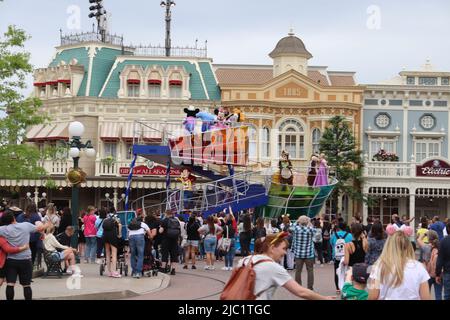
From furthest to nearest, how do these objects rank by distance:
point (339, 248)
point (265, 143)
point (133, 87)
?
point (133, 87)
point (265, 143)
point (339, 248)

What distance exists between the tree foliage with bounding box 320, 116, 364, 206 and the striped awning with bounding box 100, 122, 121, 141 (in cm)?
1103

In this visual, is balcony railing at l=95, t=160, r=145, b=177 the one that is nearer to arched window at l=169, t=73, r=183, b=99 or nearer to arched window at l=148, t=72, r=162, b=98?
arched window at l=148, t=72, r=162, b=98

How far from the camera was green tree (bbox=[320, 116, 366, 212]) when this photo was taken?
2004 inches

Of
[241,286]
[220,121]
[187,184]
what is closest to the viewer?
[241,286]

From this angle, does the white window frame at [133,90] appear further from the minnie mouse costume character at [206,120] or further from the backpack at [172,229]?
the backpack at [172,229]

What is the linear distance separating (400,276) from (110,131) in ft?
148

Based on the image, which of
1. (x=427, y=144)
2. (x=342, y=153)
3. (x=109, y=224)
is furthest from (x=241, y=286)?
(x=427, y=144)

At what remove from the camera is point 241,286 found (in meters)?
9.58

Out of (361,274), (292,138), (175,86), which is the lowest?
(361,274)

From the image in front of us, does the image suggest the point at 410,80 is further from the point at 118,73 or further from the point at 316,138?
the point at 118,73

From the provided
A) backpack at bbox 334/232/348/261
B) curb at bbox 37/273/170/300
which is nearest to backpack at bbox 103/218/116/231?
curb at bbox 37/273/170/300

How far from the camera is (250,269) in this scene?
31.7 ft
